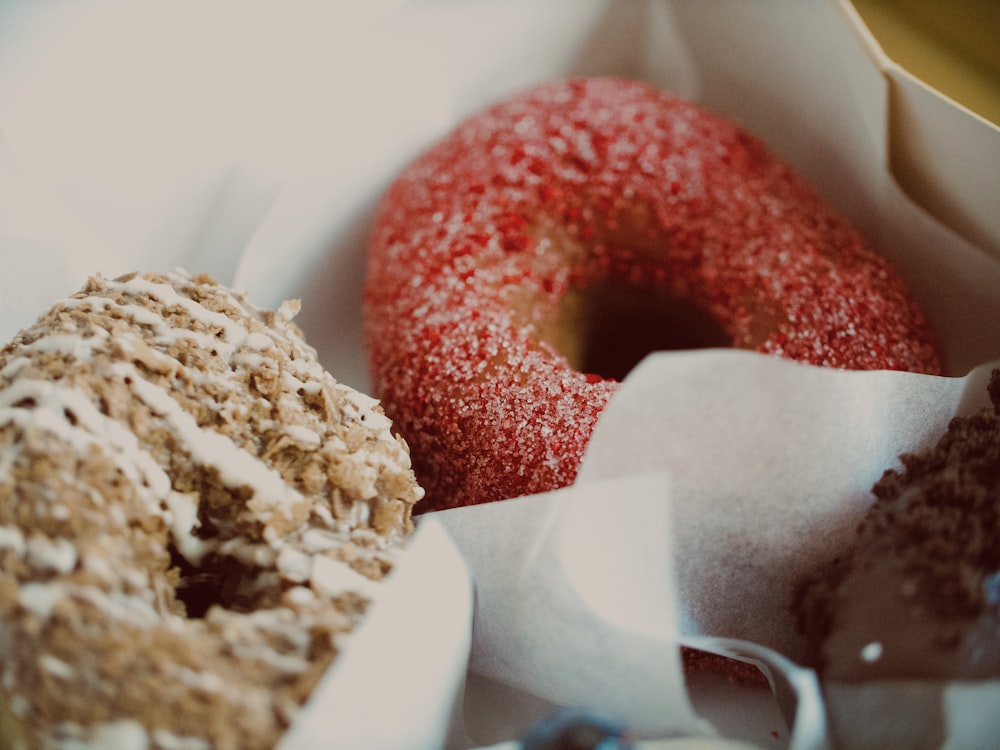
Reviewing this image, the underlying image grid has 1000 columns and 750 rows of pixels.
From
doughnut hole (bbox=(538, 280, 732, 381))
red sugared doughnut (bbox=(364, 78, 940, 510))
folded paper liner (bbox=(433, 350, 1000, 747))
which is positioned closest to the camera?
folded paper liner (bbox=(433, 350, 1000, 747))

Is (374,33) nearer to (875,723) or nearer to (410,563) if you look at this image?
(410,563)

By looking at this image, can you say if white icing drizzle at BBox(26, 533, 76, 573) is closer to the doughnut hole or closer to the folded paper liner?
the folded paper liner

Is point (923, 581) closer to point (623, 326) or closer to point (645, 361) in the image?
point (645, 361)

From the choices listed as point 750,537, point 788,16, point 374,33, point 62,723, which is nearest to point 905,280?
point 788,16

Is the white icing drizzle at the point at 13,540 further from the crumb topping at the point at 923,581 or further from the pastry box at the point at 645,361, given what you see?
the crumb topping at the point at 923,581

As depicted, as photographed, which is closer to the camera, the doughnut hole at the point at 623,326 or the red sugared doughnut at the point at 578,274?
the red sugared doughnut at the point at 578,274

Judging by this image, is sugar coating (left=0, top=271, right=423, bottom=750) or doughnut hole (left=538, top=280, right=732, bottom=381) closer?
sugar coating (left=0, top=271, right=423, bottom=750)

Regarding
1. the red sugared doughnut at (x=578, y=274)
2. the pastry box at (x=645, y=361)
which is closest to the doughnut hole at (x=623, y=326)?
the red sugared doughnut at (x=578, y=274)

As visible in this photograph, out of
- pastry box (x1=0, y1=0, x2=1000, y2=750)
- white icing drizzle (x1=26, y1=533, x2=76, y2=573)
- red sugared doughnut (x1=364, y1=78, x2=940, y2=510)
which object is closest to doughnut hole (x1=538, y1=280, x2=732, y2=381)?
red sugared doughnut (x1=364, y1=78, x2=940, y2=510)
